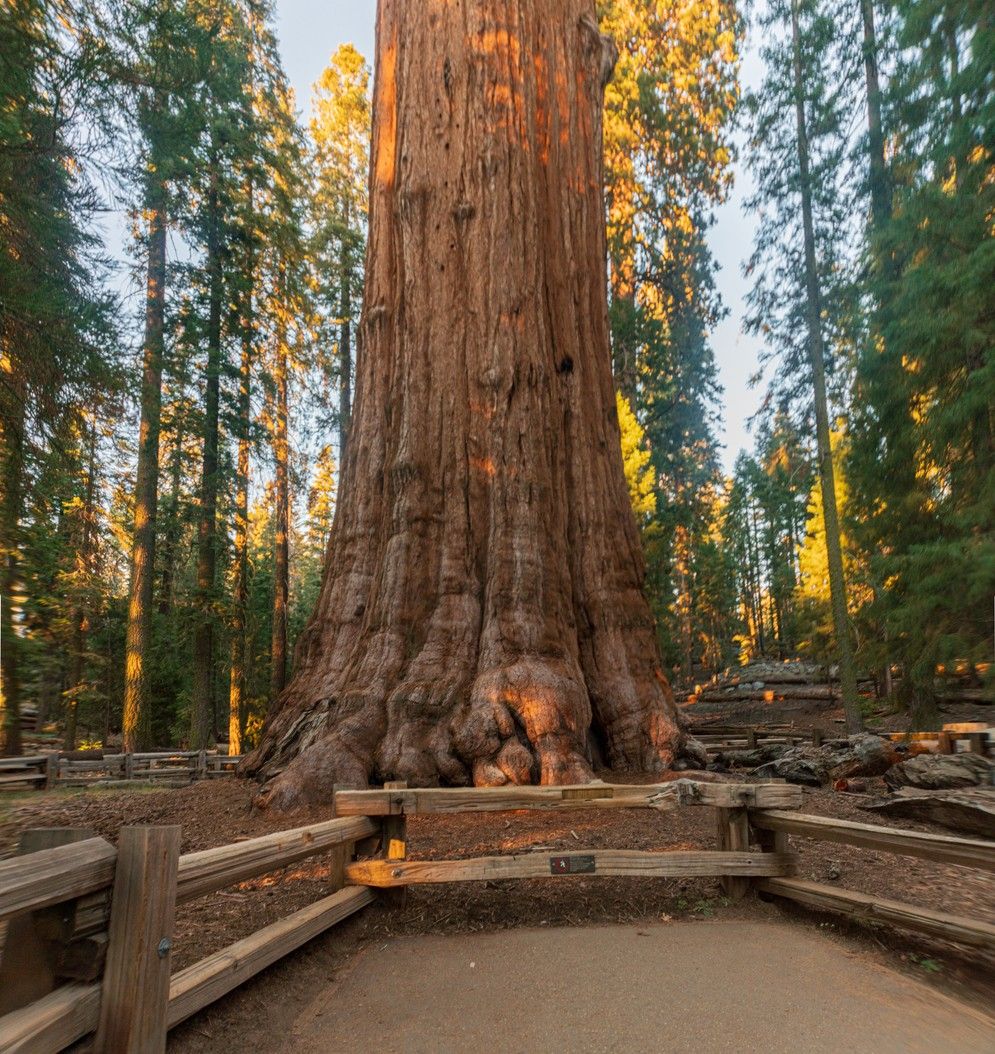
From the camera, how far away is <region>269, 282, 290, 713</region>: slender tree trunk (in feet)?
76.4

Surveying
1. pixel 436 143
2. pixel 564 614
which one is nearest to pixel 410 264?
pixel 436 143

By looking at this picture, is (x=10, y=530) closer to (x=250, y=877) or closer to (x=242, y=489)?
(x=250, y=877)

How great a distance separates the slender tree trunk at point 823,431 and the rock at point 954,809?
478 inches

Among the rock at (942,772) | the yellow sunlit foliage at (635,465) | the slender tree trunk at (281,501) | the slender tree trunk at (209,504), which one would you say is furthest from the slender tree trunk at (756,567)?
the rock at (942,772)

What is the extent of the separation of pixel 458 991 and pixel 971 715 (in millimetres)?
19795

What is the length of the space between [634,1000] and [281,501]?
972 inches

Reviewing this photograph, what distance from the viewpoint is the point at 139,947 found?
8.31 feet

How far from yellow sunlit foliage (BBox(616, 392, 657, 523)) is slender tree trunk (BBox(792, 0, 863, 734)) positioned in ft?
20.3

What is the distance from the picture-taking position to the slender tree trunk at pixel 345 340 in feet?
82.9

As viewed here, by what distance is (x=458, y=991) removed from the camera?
363 centimetres

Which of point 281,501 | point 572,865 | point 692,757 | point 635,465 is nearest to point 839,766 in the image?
point 692,757

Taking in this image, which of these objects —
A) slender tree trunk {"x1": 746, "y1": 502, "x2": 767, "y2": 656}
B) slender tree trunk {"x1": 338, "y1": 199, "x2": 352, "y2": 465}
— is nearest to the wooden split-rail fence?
slender tree trunk {"x1": 338, "y1": 199, "x2": 352, "y2": 465}

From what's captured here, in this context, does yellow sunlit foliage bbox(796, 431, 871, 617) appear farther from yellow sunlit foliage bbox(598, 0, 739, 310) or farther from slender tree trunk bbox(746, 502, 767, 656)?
slender tree trunk bbox(746, 502, 767, 656)

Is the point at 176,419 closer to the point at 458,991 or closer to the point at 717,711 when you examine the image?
the point at 458,991
